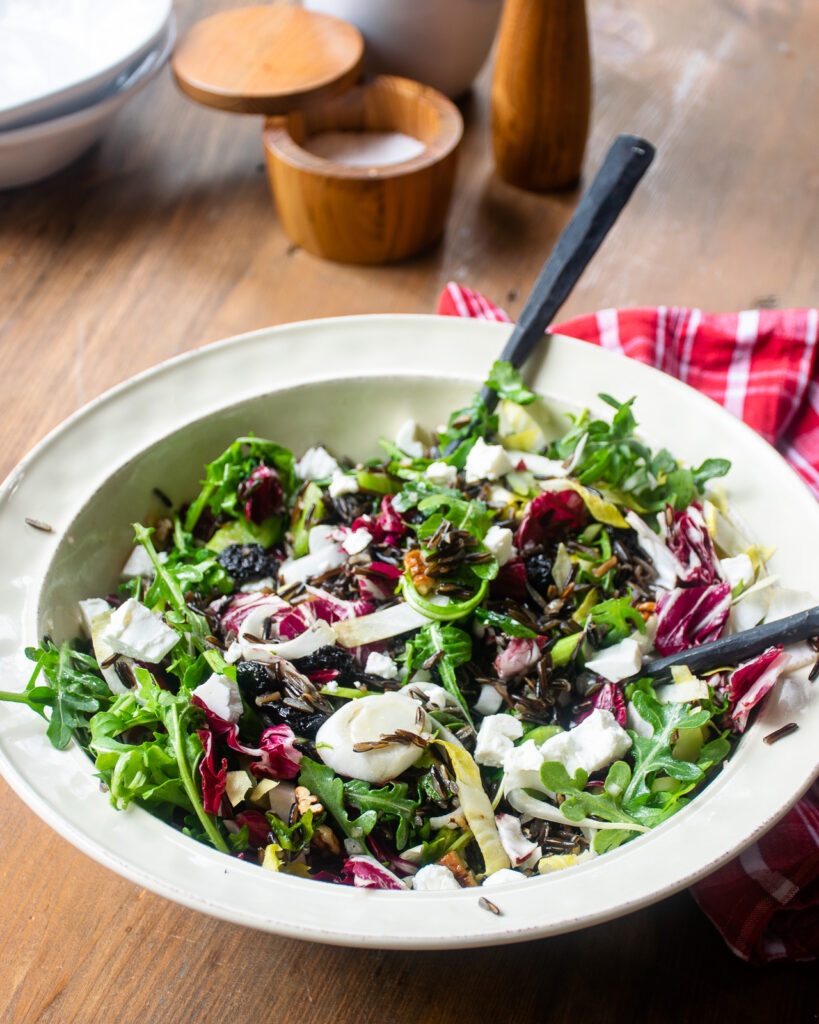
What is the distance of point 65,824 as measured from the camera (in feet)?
2.33

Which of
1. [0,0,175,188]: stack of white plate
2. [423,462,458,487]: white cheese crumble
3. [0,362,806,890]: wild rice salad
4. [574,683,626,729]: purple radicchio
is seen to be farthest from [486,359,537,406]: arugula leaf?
[0,0,175,188]: stack of white plate

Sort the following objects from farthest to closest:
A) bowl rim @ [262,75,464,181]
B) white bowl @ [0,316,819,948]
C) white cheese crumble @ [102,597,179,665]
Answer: bowl rim @ [262,75,464,181] < white cheese crumble @ [102,597,179,665] < white bowl @ [0,316,819,948]

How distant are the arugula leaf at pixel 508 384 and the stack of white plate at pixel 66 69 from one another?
0.86 metres

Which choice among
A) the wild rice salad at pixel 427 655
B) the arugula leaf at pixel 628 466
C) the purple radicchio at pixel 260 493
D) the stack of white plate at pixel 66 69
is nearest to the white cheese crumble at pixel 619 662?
the wild rice salad at pixel 427 655

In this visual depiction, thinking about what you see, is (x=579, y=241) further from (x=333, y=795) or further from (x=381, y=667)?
(x=333, y=795)

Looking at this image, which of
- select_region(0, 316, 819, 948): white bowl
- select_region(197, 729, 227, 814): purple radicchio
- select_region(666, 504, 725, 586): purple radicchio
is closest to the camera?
select_region(0, 316, 819, 948): white bowl


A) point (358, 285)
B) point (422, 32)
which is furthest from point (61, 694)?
point (422, 32)

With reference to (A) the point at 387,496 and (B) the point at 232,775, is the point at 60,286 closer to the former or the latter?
(A) the point at 387,496

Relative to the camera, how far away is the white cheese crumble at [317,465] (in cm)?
114

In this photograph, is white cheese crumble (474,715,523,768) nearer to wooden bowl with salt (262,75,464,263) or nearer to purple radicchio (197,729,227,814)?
purple radicchio (197,729,227,814)

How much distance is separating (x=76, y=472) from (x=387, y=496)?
1.13 feet

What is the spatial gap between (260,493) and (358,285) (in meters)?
0.62

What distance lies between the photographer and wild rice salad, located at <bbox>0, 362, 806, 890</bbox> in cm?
81

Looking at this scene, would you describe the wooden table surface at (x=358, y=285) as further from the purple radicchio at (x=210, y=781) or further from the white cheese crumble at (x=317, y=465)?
the white cheese crumble at (x=317, y=465)
